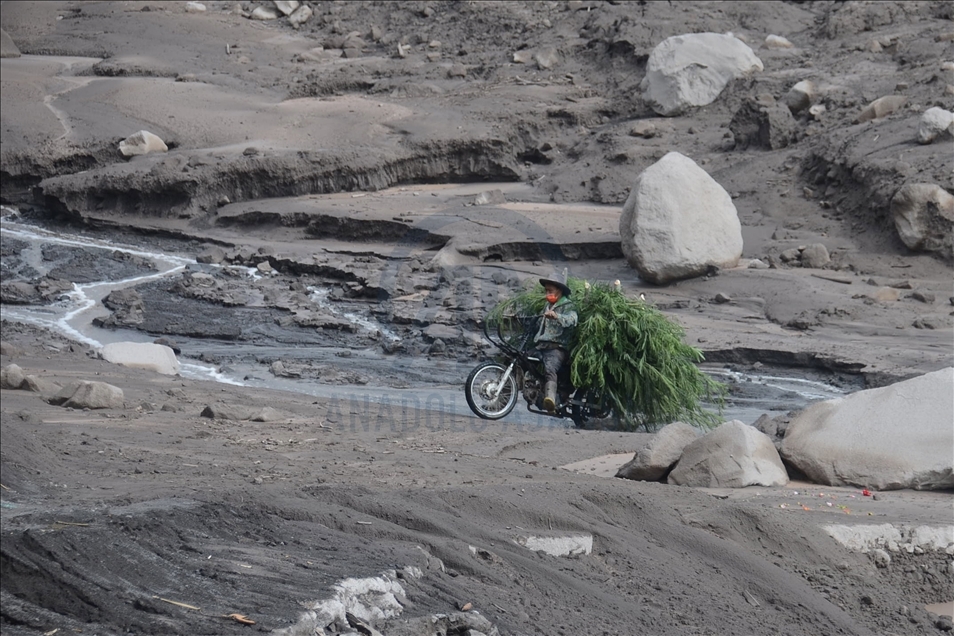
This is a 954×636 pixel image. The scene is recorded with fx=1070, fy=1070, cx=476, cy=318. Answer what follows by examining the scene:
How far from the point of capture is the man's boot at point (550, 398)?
369 inches

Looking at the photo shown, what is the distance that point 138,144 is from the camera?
65.7 ft

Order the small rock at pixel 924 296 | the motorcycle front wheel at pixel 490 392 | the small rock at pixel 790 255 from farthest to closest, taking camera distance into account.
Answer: the small rock at pixel 790 255, the small rock at pixel 924 296, the motorcycle front wheel at pixel 490 392

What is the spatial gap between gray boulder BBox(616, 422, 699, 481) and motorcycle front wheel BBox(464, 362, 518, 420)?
97.0 inches

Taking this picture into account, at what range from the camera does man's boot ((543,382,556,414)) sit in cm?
938

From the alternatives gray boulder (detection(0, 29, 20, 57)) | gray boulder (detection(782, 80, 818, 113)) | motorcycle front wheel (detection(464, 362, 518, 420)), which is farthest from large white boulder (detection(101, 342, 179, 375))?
gray boulder (detection(0, 29, 20, 57))

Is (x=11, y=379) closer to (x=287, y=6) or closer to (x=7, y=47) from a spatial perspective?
(x=7, y=47)

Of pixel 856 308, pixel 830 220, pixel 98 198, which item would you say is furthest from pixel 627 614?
pixel 98 198

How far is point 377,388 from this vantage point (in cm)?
1186

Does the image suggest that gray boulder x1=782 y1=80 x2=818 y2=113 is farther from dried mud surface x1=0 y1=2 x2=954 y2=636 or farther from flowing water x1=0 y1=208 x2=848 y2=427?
flowing water x1=0 y1=208 x2=848 y2=427

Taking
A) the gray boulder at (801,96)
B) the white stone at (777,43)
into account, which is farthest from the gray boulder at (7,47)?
the gray boulder at (801,96)

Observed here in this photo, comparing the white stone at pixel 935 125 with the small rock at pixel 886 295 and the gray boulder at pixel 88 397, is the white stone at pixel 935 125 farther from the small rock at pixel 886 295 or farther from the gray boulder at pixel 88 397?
the gray boulder at pixel 88 397

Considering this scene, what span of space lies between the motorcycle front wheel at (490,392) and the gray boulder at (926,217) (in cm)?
762

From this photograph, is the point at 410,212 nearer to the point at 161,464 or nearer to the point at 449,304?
the point at 449,304

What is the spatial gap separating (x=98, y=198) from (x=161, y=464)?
1424cm
